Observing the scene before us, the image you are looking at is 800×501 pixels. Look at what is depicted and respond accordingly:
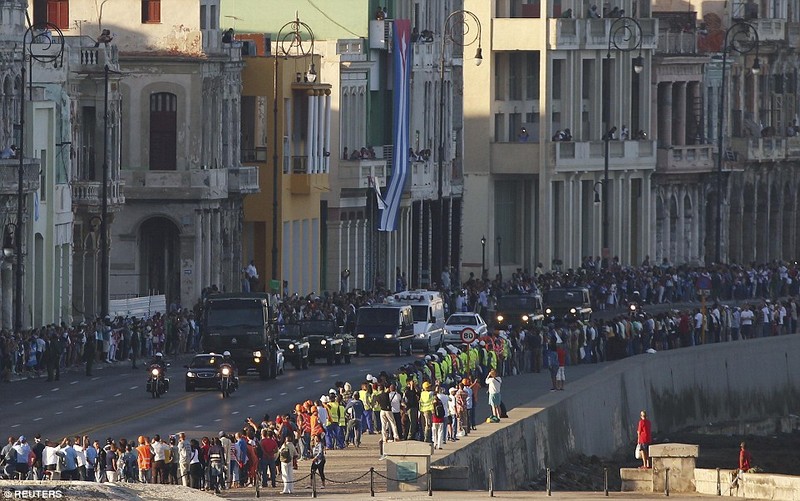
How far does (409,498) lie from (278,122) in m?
58.7

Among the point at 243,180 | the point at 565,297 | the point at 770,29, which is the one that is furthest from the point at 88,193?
the point at 770,29

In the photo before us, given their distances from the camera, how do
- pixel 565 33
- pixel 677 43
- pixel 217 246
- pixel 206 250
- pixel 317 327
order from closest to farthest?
1. pixel 317 327
2. pixel 206 250
3. pixel 217 246
4. pixel 565 33
5. pixel 677 43

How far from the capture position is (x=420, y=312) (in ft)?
295

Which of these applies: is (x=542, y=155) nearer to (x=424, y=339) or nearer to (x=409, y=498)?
(x=424, y=339)

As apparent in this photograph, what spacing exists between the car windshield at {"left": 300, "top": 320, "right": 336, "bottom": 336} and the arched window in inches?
751

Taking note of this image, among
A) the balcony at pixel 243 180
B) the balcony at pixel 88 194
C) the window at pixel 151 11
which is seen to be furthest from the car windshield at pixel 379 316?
the window at pixel 151 11

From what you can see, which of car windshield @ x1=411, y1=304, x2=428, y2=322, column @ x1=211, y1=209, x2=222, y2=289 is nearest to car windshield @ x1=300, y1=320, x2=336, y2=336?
car windshield @ x1=411, y1=304, x2=428, y2=322

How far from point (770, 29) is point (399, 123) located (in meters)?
42.1

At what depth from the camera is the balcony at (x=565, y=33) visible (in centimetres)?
13188

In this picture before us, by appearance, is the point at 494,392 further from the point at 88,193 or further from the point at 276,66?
the point at 276,66

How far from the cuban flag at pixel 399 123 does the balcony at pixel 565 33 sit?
582 inches

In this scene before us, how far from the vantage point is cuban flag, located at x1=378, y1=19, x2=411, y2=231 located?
4528 inches

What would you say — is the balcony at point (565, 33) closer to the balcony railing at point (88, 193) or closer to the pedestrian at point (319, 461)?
the balcony railing at point (88, 193)

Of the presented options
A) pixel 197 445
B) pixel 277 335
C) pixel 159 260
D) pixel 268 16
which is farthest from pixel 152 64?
pixel 197 445
